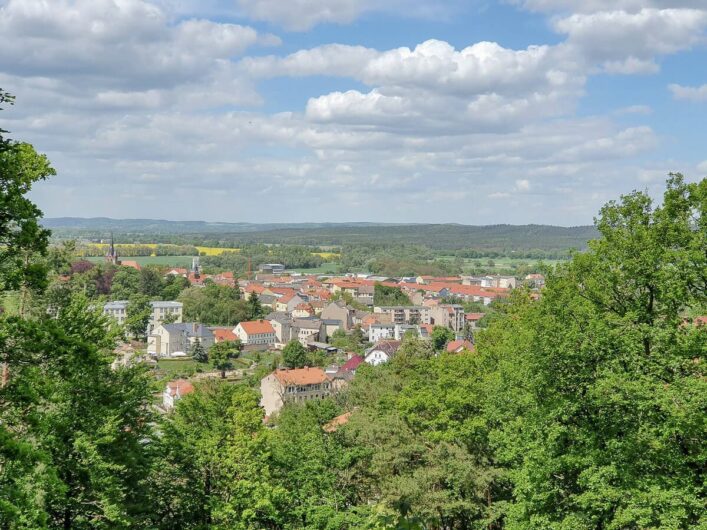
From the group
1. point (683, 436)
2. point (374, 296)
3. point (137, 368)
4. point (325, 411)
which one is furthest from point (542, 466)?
point (374, 296)

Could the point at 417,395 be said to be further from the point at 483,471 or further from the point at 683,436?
the point at 683,436

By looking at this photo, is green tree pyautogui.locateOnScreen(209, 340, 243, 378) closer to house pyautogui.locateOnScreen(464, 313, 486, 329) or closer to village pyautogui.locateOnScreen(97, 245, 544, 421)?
village pyautogui.locateOnScreen(97, 245, 544, 421)

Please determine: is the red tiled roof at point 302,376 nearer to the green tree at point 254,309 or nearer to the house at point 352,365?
the house at point 352,365

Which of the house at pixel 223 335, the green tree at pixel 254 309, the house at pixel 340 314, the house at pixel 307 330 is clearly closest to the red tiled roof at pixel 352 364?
the house at pixel 223 335

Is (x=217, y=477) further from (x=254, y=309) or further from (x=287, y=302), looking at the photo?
(x=287, y=302)

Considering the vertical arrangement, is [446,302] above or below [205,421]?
below

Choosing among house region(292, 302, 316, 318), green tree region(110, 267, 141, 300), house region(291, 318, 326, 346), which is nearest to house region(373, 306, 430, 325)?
house region(292, 302, 316, 318)

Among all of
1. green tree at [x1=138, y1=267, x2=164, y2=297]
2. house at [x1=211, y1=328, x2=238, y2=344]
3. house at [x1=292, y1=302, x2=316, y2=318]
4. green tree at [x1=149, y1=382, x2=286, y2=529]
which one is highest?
green tree at [x1=149, y1=382, x2=286, y2=529]
